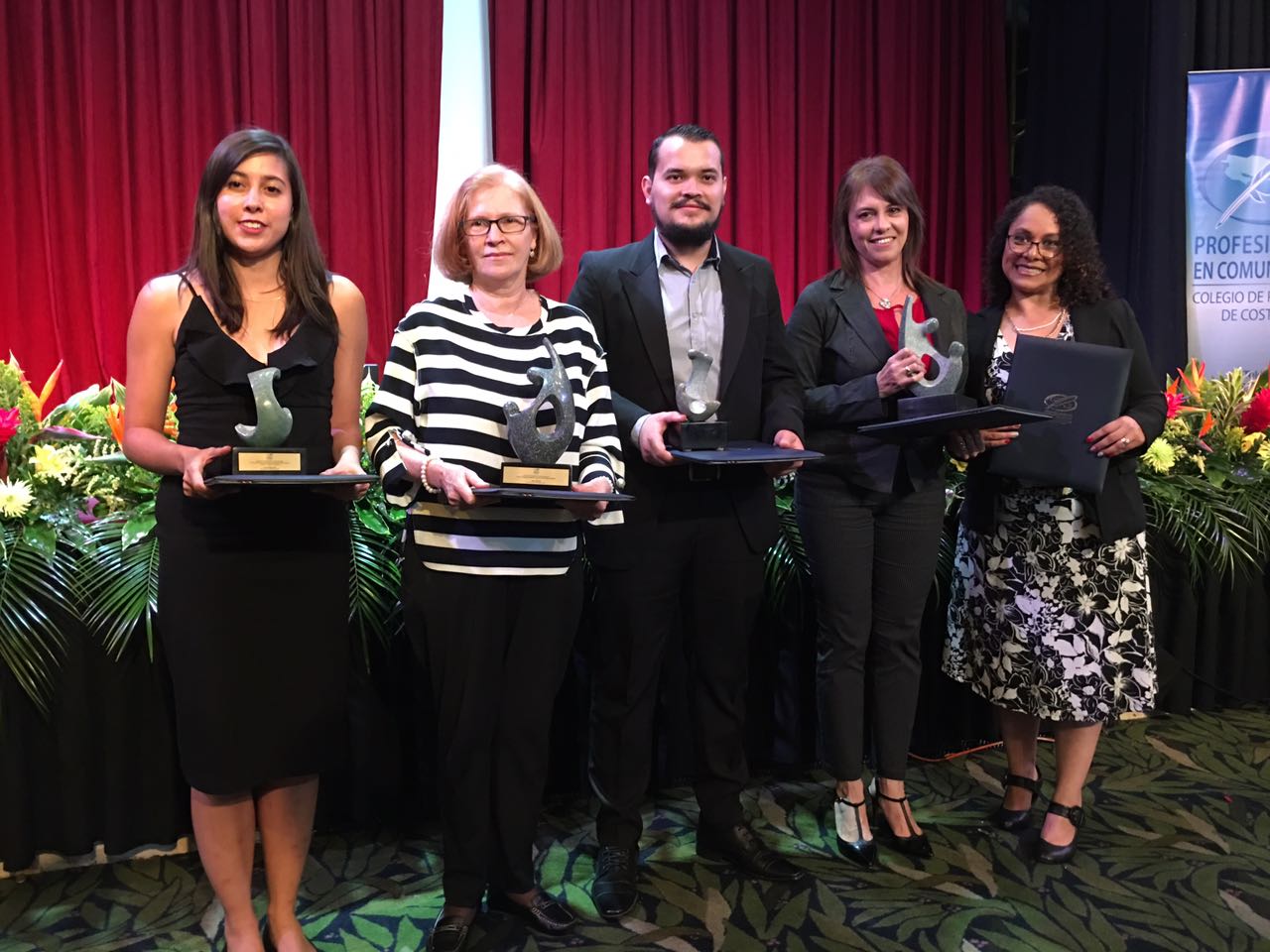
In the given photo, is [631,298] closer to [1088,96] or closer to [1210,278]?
[1210,278]

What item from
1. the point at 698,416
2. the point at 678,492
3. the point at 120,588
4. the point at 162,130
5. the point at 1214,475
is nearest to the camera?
the point at 698,416

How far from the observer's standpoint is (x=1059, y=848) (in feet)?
7.42

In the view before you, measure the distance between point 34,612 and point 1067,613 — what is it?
2.25m

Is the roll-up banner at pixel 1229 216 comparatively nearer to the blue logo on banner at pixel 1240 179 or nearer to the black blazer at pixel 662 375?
the blue logo on banner at pixel 1240 179

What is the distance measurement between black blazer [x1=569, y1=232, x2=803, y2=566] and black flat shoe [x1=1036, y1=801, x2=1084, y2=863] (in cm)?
100

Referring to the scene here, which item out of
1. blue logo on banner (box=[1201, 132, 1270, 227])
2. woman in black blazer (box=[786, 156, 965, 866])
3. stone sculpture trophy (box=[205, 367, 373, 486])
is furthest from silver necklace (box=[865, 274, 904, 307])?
blue logo on banner (box=[1201, 132, 1270, 227])

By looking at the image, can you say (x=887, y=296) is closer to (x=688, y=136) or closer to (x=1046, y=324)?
(x=1046, y=324)

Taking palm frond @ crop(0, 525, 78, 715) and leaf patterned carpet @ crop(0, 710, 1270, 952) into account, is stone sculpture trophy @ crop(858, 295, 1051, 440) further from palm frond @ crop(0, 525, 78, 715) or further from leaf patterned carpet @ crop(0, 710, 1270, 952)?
palm frond @ crop(0, 525, 78, 715)

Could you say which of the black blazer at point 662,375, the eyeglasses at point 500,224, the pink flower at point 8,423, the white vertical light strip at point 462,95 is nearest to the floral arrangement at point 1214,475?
the black blazer at point 662,375

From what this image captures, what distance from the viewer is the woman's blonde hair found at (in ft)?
5.68

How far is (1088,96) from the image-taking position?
203 inches

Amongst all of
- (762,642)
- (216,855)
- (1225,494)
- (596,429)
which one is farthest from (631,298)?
(1225,494)

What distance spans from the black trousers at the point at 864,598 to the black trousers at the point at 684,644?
207 mm

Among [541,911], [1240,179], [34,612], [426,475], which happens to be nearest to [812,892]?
[541,911]
